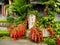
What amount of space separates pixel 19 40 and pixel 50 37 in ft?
8.49

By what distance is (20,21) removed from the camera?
20.5 m

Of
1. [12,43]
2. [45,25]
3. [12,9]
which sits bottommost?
[12,43]

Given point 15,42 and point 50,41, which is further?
point 15,42

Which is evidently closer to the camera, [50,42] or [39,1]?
[50,42]

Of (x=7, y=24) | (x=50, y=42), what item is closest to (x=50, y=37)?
(x=50, y=42)

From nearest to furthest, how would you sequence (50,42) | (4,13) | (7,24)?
(50,42)
(7,24)
(4,13)

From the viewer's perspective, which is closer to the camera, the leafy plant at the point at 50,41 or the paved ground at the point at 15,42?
the leafy plant at the point at 50,41

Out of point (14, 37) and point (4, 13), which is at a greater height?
point (4, 13)

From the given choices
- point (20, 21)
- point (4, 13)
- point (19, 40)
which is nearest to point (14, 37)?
point (19, 40)

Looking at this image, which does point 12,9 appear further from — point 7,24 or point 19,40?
point 19,40

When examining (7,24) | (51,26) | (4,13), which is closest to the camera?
(51,26)

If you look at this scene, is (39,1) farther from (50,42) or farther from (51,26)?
(50,42)

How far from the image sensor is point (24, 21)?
Result: 20.5 m

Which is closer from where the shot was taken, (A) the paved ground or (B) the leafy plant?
(B) the leafy plant
